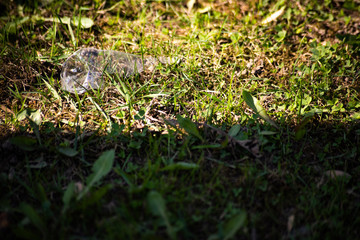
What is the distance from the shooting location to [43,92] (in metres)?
2.10

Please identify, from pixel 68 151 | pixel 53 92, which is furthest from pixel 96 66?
pixel 68 151

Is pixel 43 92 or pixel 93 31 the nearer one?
pixel 43 92

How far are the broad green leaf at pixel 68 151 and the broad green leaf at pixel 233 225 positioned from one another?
1015 mm

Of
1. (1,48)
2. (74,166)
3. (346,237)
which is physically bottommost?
(74,166)

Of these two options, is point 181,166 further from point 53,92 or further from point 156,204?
point 53,92

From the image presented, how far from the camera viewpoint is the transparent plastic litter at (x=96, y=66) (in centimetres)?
215

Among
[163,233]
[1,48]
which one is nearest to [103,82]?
[1,48]

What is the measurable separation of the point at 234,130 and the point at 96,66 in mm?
1298

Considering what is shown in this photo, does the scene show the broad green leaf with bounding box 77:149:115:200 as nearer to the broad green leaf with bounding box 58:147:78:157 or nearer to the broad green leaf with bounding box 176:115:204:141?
the broad green leaf with bounding box 58:147:78:157

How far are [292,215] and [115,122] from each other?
131cm

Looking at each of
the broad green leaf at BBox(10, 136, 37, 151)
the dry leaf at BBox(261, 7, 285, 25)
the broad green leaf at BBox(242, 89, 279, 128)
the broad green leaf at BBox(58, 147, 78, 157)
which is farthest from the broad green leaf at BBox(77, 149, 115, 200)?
the dry leaf at BBox(261, 7, 285, 25)

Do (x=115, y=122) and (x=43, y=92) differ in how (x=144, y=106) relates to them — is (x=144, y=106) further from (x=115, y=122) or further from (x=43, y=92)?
(x=43, y=92)

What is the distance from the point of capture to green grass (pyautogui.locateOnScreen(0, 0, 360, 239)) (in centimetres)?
Answer: 138

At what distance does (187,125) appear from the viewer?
179 centimetres
